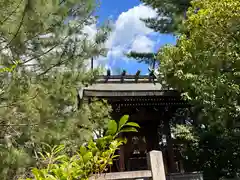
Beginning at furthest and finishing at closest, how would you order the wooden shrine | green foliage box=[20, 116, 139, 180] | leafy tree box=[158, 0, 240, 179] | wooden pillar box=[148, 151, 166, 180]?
the wooden shrine < leafy tree box=[158, 0, 240, 179] < wooden pillar box=[148, 151, 166, 180] < green foliage box=[20, 116, 139, 180]

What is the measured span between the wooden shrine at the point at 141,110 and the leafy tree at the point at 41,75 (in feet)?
5.59

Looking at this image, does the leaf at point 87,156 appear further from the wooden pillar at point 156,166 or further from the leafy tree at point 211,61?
the leafy tree at point 211,61

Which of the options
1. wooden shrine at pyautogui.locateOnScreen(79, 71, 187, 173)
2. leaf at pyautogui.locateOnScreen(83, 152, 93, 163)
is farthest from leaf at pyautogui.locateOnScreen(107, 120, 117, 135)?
wooden shrine at pyautogui.locateOnScreen(79, 71, 187, 173)

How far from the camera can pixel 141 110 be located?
774 cm

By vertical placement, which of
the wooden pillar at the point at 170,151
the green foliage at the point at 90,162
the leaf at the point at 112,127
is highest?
the wooden pillar at the point at 170,151

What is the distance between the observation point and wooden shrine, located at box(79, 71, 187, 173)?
668 centimetres

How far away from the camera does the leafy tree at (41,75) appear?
9.12 feet

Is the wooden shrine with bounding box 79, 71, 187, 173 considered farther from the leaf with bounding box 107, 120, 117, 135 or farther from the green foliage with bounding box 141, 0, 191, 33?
the leaf with bounding box 107, 120, 117, 135

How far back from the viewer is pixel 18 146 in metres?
3.18

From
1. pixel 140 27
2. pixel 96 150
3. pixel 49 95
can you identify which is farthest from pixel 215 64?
pixel 140 27

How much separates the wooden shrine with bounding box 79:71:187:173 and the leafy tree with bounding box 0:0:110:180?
170 cm

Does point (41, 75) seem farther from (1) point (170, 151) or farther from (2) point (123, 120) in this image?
(1) point (170, 151)

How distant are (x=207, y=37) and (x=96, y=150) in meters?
4.36

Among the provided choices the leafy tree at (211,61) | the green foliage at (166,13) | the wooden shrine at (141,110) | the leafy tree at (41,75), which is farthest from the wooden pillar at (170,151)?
the green foliage at (166,13)
